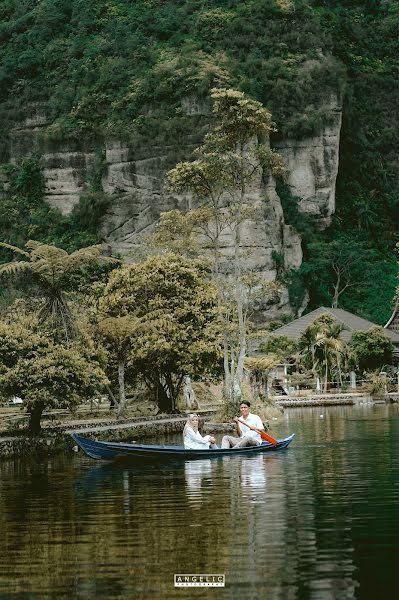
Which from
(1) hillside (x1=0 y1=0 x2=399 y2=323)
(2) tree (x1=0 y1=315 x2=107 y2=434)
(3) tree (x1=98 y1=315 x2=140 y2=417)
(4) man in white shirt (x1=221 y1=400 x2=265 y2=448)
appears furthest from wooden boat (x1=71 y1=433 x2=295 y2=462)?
(1) hillside (x1=0 y1=0 x2=399 y2=323)

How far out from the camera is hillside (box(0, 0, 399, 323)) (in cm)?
9594

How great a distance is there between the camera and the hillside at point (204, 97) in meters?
95.9

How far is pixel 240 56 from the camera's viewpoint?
3979 inches

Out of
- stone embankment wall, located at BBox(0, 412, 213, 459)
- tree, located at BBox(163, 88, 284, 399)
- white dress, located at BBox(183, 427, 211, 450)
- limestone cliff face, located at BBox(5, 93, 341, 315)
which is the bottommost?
stone embankment wall, located at BBox(0, 412, 213, 459)

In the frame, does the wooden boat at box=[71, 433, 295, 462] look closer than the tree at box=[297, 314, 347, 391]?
Yes

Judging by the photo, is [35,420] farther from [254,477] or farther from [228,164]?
[228,164]

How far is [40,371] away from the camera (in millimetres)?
28766

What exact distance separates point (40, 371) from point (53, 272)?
120 inches

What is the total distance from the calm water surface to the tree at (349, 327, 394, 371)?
41846 mm

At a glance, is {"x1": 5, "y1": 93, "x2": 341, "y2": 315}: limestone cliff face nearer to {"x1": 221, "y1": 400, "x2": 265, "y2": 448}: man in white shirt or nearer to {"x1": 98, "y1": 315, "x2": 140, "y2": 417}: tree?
{"x1": 98, "y1": 315, "x2": 140, "y2": 417}: tree

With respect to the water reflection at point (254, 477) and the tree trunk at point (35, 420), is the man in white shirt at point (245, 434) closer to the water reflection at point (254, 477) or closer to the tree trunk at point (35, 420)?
the water reflection at point (254, 477)

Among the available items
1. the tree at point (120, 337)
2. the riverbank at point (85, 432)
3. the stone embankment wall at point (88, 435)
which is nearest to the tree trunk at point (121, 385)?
the tree at point (120, 337)

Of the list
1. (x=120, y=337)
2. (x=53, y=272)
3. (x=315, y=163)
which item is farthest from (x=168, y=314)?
(x=315, y=163)

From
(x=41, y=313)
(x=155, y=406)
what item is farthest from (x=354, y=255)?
(x=41, y=313)
